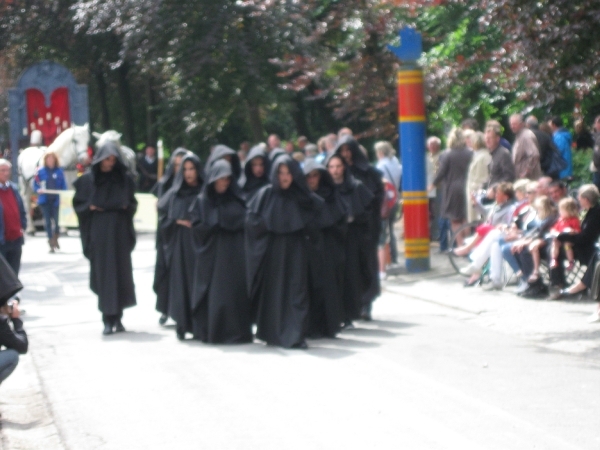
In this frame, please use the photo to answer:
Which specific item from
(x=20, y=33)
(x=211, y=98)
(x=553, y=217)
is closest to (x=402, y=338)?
(x=553, y=217)

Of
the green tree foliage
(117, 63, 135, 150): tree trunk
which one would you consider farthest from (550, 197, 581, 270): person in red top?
(117, 63, 135, 150): tree trunk

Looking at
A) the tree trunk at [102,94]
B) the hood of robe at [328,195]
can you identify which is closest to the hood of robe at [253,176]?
the hood of robe at [328,195]

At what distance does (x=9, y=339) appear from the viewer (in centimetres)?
845

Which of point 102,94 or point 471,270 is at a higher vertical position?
point 102,94

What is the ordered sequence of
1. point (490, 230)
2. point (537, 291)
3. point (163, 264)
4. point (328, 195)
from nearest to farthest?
point (328, 195)
point (163, 264)
point (537, 291)
point (490, 230)

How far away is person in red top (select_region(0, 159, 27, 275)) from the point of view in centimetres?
1444

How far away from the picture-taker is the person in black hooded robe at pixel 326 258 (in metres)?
12.2

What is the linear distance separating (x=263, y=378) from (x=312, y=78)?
1163cm

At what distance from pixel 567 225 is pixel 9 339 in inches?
288

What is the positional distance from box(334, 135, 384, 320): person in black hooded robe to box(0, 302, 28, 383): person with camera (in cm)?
526

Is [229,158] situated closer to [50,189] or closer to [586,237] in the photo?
[586,237]

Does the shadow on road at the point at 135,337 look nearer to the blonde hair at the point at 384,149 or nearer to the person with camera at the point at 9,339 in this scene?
the person with camera at the point at 9,339

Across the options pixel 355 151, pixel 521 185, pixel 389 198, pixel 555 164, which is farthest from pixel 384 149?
pixel 355 151

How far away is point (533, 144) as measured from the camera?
54.3 feet
